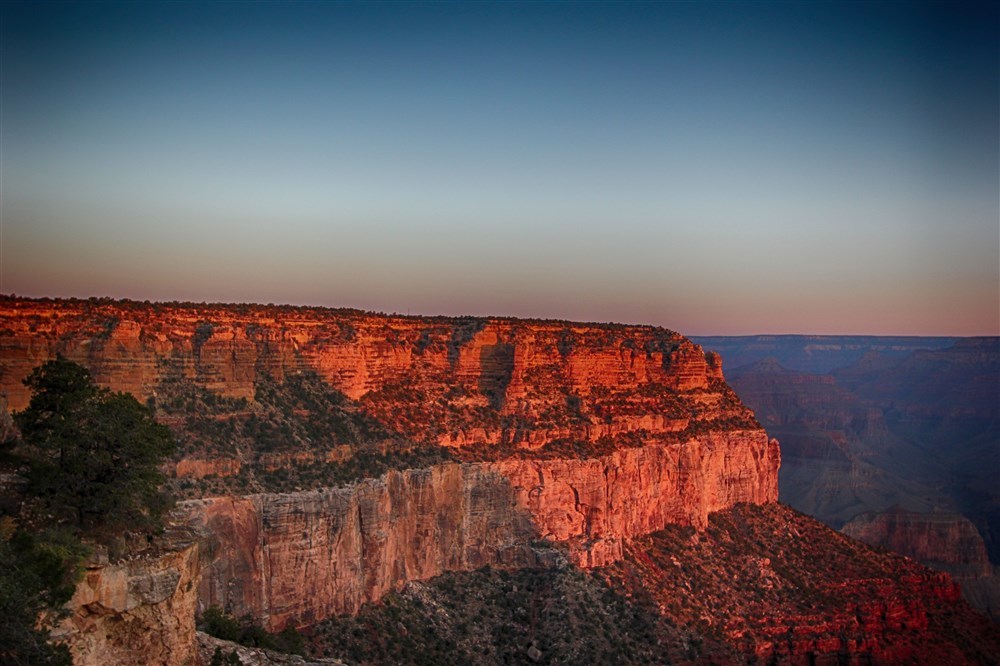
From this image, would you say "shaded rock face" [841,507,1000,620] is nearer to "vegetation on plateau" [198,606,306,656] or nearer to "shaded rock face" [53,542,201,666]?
"vegetation on plateau" [198,606,306,656]

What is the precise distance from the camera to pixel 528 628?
4981 centimetres

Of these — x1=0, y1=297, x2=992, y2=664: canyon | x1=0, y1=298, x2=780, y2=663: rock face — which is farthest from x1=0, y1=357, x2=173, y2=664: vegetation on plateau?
x1=0, y1=298, x2=780, y2=663: rock face

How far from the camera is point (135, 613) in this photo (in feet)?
70.7

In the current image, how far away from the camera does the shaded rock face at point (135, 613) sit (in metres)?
20.6

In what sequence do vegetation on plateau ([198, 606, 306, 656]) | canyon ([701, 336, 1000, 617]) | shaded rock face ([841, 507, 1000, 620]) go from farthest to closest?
canyon ([701, 336, 1000, 617]) → shaded rock face ([841, 507, 1000, 620]) → vegetation on plateau ([198, 606, 306, 656])

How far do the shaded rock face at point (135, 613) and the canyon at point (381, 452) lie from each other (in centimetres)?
4

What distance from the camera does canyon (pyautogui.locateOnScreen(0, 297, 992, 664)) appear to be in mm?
38500

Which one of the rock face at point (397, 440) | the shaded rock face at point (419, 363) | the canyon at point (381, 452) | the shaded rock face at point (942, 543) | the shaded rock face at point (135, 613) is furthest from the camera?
the shaded rock face at point (942, 543)

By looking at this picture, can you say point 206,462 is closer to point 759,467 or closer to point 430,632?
point 430,632

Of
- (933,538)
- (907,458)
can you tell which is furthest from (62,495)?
(907,458)

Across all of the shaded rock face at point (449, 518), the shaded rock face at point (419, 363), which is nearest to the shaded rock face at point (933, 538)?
the shaded rock face at point (449, 518)

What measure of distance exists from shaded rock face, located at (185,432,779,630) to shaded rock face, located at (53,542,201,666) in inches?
569

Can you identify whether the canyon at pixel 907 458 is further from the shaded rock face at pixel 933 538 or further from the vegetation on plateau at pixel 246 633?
the vegetation on plateau at pixel 246 633

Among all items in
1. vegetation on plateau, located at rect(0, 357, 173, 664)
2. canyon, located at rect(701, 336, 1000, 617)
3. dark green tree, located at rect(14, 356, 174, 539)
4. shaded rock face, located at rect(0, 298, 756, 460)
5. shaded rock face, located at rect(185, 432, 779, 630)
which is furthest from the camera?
canyon, located at rect(701, 336, 1000, 617)
